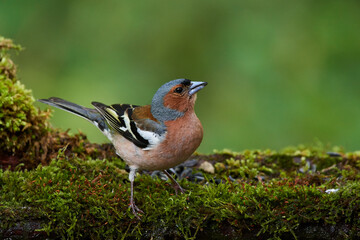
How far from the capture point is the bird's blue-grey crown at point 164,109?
4.75 m

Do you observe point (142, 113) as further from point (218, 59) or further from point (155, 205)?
point (218, 59)

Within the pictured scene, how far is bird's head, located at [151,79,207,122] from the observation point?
4.77m

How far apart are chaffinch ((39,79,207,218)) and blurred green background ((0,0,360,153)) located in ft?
11.4

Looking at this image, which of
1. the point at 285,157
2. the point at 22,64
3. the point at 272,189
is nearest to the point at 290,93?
the point at 285,157

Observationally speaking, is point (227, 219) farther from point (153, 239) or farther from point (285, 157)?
point (285, 157)

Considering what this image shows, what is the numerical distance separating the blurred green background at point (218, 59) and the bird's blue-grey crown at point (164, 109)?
148 inches

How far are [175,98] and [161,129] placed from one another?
0.39m

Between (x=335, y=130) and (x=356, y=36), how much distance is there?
1.98 metres

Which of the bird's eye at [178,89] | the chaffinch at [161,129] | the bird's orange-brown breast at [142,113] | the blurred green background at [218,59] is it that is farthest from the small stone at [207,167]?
the blurred green background at [218,59]

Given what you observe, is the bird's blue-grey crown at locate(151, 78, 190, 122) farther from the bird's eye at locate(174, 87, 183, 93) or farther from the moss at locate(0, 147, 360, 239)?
the moss at locate(0, 147, 360, 239)

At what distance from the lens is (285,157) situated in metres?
5.97

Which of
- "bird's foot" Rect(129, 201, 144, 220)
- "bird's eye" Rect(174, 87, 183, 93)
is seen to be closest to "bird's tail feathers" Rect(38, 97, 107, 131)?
"bird's eye" Rect(174, 87, 183, 93)

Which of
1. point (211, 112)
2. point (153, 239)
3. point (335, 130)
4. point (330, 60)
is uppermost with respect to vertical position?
point (330, 60)

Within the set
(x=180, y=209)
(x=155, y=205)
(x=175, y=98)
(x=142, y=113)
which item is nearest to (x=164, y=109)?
(x=175, y=98)
